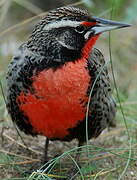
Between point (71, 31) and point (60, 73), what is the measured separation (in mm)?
348

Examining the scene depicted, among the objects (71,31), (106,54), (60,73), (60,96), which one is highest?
(71,31)

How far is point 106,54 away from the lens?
28.7 feet

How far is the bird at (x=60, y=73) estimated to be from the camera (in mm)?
4250

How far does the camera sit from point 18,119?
15.1 feet

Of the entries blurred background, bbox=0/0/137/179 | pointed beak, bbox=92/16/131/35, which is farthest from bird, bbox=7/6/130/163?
blurred background, bbox=0/0/137/179

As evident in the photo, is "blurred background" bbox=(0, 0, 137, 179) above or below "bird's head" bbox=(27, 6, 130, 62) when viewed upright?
below

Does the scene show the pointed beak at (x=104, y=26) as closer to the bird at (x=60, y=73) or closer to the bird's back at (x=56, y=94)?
the bird at (x=60, y=73)

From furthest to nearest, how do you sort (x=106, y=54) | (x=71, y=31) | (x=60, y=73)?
(x=106, y=54)
(x=71, y=31)
(x=60, y=73)

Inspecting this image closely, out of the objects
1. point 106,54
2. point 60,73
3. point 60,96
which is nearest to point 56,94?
point 60,96

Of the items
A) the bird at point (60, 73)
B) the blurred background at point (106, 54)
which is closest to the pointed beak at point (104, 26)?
the bird at point (60, 73)

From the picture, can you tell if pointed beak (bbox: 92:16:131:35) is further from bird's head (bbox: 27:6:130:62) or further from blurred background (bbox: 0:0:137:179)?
blurred background (bbox: 0:0:137:179)

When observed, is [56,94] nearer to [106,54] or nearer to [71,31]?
[71,31]

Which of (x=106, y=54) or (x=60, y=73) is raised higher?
(x=60, y=73)

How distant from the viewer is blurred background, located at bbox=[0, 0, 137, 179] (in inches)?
208
